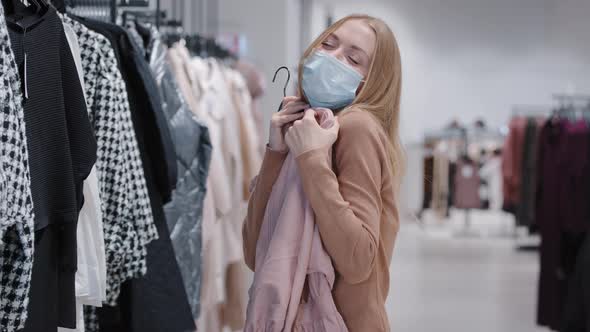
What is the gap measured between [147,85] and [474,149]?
8001 mm

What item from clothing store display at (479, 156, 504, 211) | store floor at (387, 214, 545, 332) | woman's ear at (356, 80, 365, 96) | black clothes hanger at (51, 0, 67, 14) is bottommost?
store floor at (387, 214, 545, 332)

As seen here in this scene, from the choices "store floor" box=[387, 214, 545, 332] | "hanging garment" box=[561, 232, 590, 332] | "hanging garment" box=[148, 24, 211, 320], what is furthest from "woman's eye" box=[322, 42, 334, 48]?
"hanging garment" box=[561, 232, 590, 332]

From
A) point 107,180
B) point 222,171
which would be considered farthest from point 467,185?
point 107,180

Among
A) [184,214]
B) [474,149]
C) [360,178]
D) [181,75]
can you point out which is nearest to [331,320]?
[360,178]

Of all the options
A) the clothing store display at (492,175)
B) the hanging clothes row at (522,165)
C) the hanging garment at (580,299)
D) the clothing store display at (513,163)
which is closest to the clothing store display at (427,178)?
the hanging garment at (580,299)

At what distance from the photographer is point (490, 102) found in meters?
7.79

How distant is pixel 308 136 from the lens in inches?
60.4

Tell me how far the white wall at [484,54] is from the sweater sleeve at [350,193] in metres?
0.51

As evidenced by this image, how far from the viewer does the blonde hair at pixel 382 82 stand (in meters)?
1.61

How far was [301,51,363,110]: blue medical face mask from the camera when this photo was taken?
1.60m

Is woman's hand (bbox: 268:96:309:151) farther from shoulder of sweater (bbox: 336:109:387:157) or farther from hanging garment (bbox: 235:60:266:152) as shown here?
hanging garment (bbox: 235:60:266:152)

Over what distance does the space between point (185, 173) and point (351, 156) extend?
4.80 ft

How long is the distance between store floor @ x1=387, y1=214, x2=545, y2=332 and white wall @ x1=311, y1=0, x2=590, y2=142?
2.94ft

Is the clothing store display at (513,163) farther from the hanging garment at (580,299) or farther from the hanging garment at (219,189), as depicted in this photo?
the hanging garment at (219,189)
